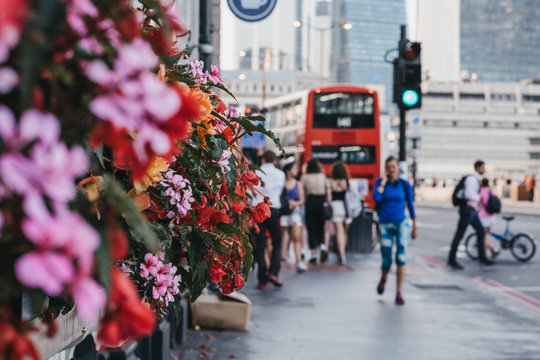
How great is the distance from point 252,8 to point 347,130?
50.4 ft

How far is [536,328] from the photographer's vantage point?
7992mm

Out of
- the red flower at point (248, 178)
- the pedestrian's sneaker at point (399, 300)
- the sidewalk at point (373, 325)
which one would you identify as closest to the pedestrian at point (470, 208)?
the sidewalk at point (373, 325)

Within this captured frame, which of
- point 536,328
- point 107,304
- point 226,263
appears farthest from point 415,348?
point 107,304

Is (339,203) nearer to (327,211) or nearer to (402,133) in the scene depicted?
(327,211)

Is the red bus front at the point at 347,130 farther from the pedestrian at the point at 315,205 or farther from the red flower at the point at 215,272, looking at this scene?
the red flower at the point at 215,272

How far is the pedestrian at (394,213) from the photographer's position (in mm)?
9414

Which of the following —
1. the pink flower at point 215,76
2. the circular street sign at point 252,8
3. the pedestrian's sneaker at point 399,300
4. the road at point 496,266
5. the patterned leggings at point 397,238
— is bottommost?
the road at point 496,266

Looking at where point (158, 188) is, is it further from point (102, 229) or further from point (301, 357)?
point (301, 357)

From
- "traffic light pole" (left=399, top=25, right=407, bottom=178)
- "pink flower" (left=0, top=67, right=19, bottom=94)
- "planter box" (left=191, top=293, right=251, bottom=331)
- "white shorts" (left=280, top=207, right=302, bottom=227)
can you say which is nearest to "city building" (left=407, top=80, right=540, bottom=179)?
"traffic light pole" (left=399, top=25, right=407, bottom=178)

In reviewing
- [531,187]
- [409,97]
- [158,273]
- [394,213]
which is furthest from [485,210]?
[531,187]

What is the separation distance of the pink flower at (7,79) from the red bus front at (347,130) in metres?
22.0

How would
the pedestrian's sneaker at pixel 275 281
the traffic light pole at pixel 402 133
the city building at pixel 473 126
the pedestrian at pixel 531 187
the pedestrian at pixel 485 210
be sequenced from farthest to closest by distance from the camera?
the city building at pixel 473 126, the pedestrian at pixel 531 187, the pedestrian at pixel 485 210, the traffic light pole at pixel 402 133, the pedestrian's sneaker at pixel 275 281

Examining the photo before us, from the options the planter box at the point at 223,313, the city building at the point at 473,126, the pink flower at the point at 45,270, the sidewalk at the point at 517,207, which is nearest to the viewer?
the pink flower at the point at 45,270

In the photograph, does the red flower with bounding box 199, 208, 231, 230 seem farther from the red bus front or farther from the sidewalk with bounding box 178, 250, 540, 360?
the red bus front
